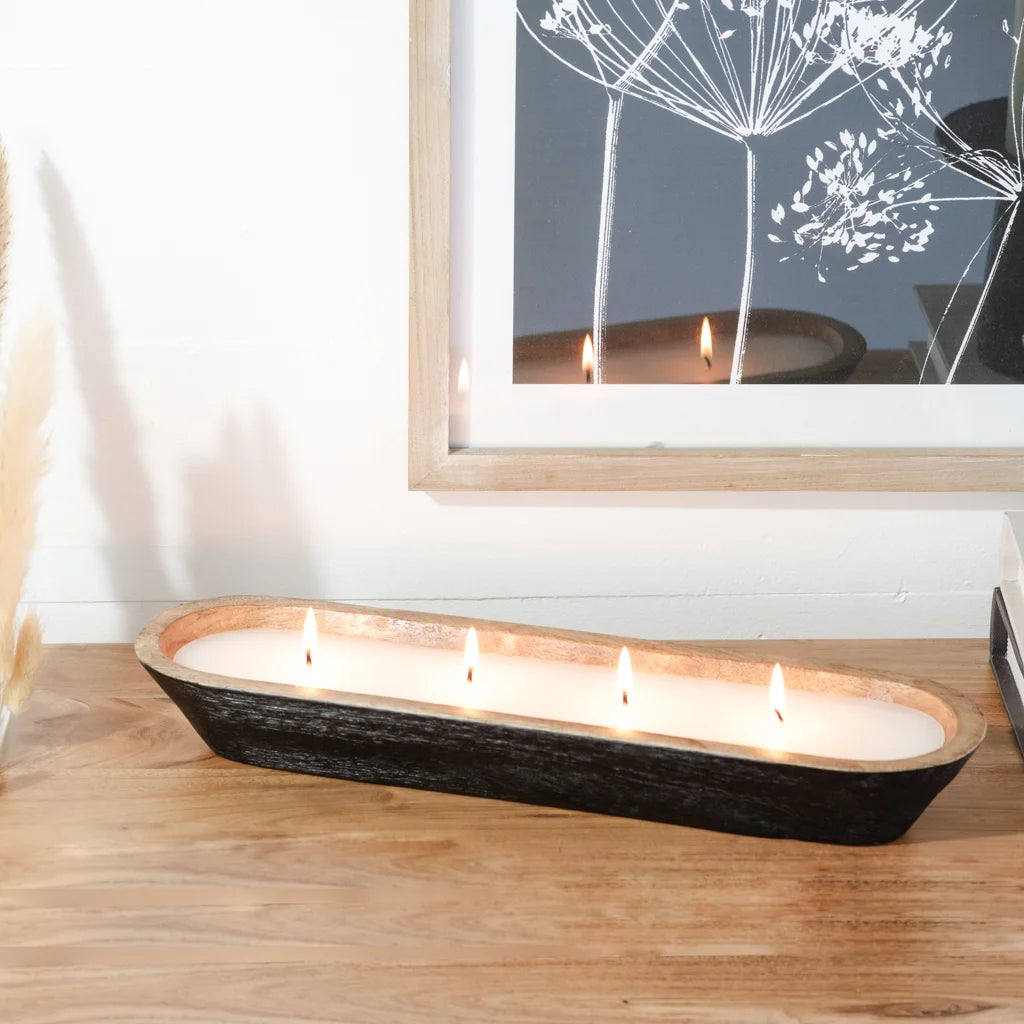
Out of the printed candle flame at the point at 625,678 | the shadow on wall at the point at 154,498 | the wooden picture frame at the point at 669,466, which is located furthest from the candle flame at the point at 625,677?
the shadow on wall at the point at 154,498

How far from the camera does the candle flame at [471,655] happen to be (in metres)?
0.63

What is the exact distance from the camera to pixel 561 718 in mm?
603

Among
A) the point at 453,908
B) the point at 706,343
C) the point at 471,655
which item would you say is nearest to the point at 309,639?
the point at 471,655

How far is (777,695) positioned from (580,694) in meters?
0.11

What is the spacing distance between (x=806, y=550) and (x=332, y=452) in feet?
1.13

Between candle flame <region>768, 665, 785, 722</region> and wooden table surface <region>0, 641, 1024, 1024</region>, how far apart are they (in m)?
0.07

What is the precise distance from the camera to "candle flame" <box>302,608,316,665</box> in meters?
0.65

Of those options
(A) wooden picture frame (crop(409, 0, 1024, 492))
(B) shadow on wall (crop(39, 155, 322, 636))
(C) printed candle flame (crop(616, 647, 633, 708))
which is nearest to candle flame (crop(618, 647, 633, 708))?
(C) printed candle flame (crop(616, 647, 633, 708))

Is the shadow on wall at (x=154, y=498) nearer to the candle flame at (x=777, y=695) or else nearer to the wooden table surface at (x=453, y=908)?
the wooden table surface at (x=453, y=908)

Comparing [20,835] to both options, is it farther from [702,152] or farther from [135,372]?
[702,152]

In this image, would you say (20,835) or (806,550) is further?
(806,550)

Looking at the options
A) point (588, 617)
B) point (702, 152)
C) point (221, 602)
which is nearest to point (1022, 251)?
point (702, 152)

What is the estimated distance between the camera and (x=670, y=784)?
543 millimetres

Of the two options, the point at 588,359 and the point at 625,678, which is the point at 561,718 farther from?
the point at 588,359
